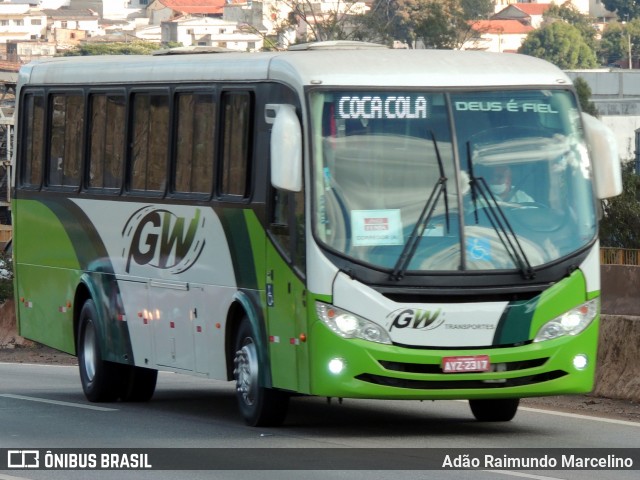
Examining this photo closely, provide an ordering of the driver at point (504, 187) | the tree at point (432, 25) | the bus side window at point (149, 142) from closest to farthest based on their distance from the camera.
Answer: the driver at point (504, 187), the bus side window at point (149, 142), the tree at point (432, 25)

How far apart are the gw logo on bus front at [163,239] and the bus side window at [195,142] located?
28 centimetres

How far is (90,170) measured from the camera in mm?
16484

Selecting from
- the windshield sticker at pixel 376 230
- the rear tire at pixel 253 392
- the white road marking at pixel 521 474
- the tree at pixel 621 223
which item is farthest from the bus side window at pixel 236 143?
the tree at pixel 621 223

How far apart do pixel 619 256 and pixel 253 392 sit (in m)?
23.8

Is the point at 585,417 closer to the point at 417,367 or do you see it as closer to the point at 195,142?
the point at 417,367

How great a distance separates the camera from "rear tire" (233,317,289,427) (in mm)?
13164

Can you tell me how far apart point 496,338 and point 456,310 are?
14.2 inches

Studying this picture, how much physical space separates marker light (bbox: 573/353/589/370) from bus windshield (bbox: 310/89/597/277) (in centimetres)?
75

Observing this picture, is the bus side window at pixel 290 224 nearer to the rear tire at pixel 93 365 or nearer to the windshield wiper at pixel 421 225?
the windshield wiper at pixel 421 225

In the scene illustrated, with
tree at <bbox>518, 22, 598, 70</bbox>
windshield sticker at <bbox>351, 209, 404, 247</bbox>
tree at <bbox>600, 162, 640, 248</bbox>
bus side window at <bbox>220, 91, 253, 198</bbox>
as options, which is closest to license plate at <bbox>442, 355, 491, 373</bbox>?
windshield sticker at <bbox>351, 209, 404, 247</bbox>

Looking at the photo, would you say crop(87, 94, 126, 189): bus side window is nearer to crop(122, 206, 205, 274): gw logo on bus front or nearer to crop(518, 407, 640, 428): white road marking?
crop(122, 206, 205, 274): gw logo on bus front

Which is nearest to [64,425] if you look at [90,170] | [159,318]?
[159,318]

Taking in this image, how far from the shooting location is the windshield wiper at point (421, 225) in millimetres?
11992

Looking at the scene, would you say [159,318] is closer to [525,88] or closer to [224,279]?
[224,279]
